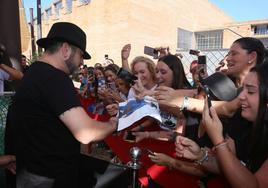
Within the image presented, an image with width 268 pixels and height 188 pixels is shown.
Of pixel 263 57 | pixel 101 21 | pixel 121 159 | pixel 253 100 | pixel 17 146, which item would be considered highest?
pixel 101 21

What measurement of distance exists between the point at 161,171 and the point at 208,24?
45.5 meters

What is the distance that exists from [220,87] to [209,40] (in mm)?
38110

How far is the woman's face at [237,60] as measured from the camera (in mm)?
2965

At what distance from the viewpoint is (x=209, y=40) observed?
3884 centimetres

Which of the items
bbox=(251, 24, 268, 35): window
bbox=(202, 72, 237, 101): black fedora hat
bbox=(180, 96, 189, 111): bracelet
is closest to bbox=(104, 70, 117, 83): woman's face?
bbox=(180, 96, 189, 111): bracelet

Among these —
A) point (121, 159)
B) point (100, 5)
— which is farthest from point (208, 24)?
point (121, 159)

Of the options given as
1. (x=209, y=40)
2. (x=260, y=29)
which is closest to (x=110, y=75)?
(x=209, y=40)

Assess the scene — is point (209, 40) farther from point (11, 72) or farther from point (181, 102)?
point (181, 102)

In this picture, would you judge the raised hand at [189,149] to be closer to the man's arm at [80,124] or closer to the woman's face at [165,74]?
the man's arm at [80,124]

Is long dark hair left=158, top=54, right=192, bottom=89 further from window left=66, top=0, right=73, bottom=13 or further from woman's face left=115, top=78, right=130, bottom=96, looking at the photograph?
window left=66, top=0, right=73, bottom=13

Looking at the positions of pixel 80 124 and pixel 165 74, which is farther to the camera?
pixel 165 74

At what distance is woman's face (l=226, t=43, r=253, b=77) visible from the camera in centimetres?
296

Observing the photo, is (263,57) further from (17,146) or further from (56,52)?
(17,146)

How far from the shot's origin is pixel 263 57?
2.96 meters
